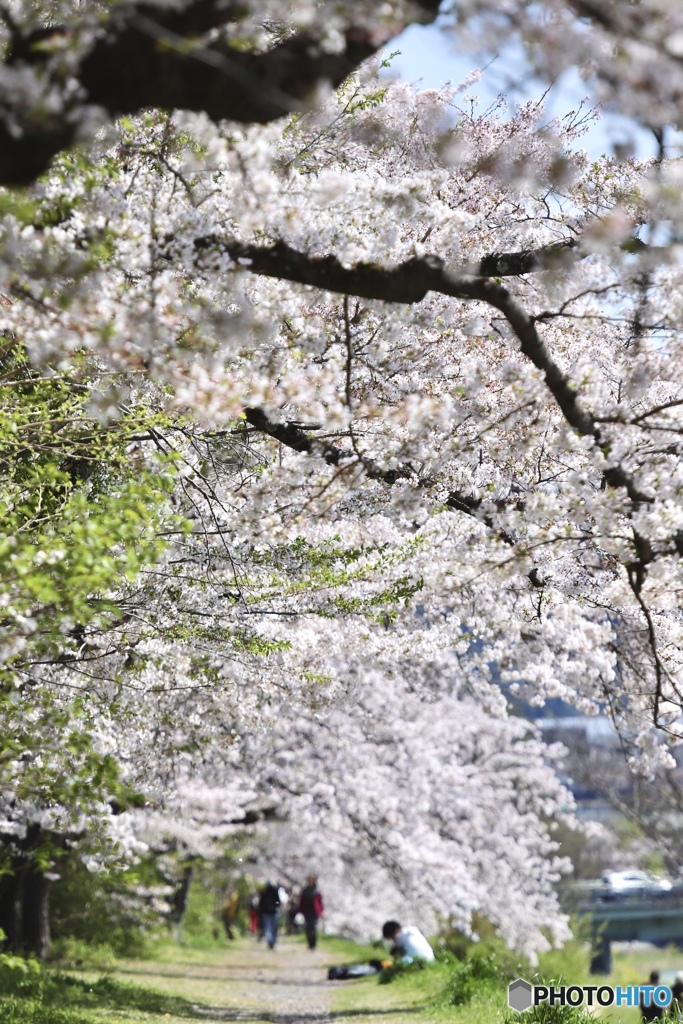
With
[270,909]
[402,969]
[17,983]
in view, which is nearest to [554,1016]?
[17,983]

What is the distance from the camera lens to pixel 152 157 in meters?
5.11

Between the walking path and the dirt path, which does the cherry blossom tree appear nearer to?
the walking path

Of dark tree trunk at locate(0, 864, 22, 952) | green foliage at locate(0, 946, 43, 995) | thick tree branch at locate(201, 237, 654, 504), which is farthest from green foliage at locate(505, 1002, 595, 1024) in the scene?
dark tree trunk at locate(0, 864, 22, 952)

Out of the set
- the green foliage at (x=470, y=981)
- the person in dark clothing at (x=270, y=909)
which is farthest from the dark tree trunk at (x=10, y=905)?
the person in dark clothing at (x=270, y=909)

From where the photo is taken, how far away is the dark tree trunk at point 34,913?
14.6 meters

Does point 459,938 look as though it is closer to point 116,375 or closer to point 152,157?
point 116,375

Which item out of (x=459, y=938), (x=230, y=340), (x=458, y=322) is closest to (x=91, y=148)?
(x=230, y=340)

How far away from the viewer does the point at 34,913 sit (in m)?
14.6

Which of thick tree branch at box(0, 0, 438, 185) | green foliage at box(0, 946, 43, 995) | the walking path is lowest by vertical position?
the walking path

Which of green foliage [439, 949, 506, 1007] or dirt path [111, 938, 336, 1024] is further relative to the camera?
dirt path [111, 938, 336, 1024]

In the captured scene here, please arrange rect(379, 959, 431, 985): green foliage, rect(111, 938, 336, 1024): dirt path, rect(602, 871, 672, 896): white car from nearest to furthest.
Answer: rect(111, 938, 336, 1024): dirt path
rect(379, 959, 431, 985): green foliage
rect(602, 871, 672, 896): white car

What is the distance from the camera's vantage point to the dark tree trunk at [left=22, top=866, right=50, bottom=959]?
1457cm

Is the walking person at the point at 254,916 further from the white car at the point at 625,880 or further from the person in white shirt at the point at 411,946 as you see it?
the white car at the point at 625,880

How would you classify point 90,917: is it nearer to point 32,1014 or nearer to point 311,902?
point 311,902
